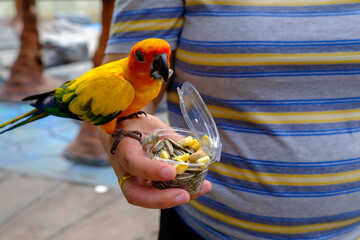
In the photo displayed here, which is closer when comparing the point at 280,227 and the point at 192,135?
the point at 192,135

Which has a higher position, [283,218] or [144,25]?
[144,25]

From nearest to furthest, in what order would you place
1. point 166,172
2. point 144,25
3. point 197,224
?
point 166,172
point 144,25
point 197,224

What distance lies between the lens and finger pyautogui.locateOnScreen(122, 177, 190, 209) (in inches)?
17.9

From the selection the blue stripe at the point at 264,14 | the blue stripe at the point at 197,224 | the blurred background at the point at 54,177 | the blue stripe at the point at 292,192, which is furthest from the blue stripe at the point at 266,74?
the blurred background at the point at 54,177

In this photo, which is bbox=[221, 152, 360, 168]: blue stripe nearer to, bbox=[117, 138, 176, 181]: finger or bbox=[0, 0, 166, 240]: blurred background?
bbox=[117, 138, 176, 181]: finger

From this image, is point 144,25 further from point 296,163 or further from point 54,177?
point 54,177

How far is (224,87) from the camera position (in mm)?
643

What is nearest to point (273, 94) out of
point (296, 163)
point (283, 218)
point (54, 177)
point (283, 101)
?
point (283, 101)

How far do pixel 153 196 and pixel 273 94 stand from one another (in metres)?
0.32

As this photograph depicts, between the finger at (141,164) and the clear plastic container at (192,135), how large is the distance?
0.05ft

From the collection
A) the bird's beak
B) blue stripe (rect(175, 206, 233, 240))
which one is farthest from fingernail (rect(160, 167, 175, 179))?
blue stripe (rect(175, 206, 233, 240))

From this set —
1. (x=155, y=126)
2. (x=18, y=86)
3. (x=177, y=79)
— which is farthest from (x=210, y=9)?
(x=18, y=86)

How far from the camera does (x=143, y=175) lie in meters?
0.44

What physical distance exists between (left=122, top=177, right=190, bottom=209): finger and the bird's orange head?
0.50 ft
